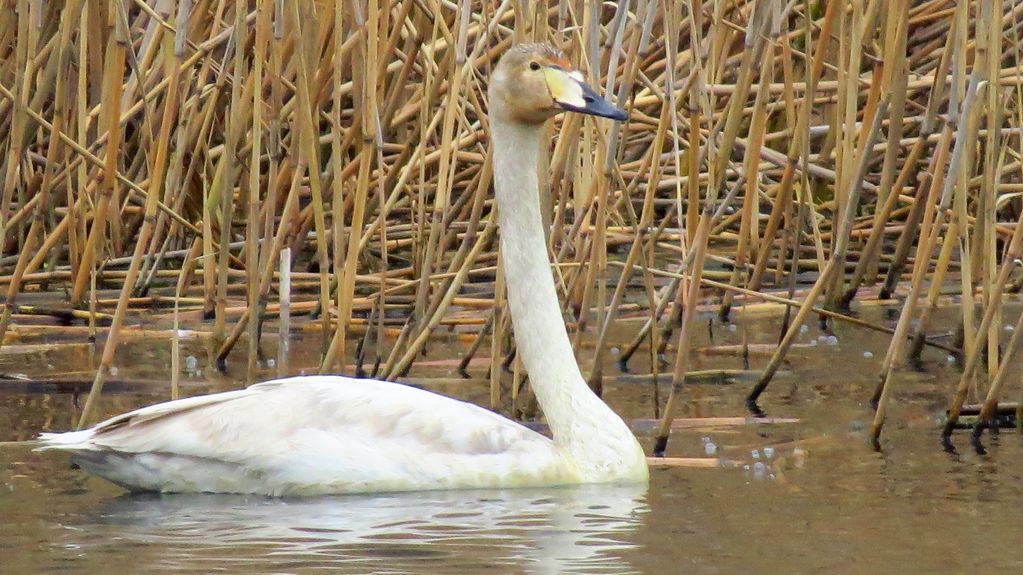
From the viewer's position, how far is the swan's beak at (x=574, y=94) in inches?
199

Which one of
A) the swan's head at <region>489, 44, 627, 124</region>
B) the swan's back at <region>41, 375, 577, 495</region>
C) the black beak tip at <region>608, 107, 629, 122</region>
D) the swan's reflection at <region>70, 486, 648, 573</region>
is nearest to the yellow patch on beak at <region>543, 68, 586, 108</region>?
the swan's head at <region>489, 44, 627, 124</region>

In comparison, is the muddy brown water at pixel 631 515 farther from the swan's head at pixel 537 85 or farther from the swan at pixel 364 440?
the swan's head at pixel 537 85

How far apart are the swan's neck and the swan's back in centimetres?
24

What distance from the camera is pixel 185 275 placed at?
781 centimetres

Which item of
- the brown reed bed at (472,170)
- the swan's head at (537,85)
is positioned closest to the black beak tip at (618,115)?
the swan's head at (537,85)

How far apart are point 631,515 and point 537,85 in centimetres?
133

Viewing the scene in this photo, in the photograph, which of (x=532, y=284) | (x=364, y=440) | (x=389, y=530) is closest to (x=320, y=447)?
(x=364, y=440)

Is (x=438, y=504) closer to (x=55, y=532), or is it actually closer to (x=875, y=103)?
(x=55, y=532)

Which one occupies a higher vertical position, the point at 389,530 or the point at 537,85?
the point at 537,85

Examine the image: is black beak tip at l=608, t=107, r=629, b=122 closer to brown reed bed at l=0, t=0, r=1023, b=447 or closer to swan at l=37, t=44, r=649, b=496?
swan at l=37, t=44, r=649, b=496

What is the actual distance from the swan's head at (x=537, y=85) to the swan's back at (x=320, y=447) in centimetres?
90

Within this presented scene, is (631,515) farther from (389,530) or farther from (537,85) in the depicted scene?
(537,85)

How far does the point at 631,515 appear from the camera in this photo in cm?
467

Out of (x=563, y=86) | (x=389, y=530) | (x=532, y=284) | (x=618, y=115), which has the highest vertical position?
(x=563, y=86)
